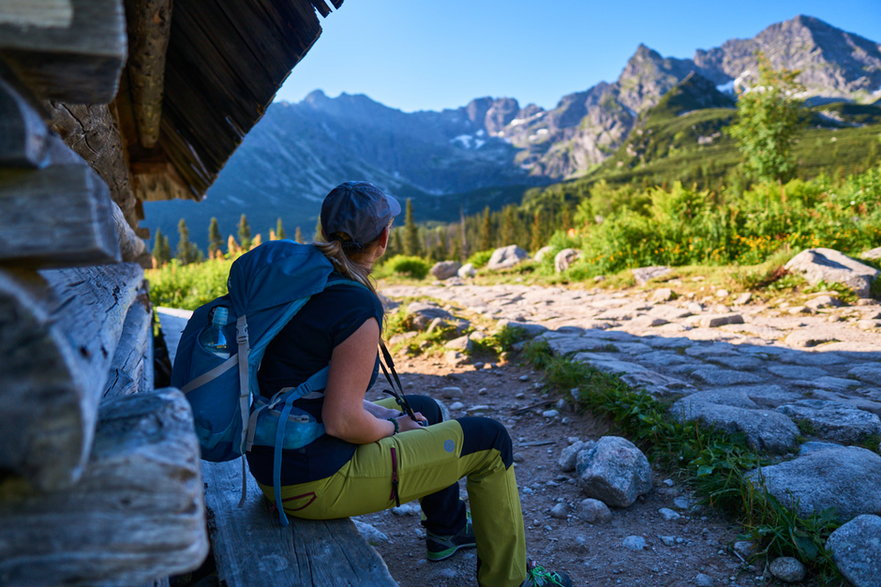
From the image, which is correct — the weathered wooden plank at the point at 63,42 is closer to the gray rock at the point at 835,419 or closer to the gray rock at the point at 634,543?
the gray rock at the point at 634,543

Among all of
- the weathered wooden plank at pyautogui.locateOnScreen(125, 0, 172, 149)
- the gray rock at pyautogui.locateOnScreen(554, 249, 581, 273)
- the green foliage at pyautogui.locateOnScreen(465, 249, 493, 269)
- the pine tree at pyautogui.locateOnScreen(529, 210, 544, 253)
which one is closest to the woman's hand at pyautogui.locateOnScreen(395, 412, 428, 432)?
the weathered wooden plank at pyautogui.locateOnScreen(125, 0, 172, 149)

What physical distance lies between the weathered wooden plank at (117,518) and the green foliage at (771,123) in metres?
22.2

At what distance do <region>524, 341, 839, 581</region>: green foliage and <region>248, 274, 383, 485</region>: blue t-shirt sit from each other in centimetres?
186

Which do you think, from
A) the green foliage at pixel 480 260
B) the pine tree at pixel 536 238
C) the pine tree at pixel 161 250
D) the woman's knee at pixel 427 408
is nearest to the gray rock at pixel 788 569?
the woman's knee at pixel 427 408

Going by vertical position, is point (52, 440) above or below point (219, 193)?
below

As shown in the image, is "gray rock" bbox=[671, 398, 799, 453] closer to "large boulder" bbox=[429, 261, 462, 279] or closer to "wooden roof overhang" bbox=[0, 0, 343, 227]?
"wooden roof overhang" bbox=[0, 0, 343, 227]

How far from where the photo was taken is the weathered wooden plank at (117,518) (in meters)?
0.77

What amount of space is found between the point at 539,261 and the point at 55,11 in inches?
584


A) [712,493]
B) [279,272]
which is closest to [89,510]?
[279,272]

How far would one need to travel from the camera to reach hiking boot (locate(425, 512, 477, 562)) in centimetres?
241

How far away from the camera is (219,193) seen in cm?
19800

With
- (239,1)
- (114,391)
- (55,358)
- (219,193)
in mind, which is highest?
(219,193)

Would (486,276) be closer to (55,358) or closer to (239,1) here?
(239,1)

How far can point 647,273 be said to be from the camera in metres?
9.47
